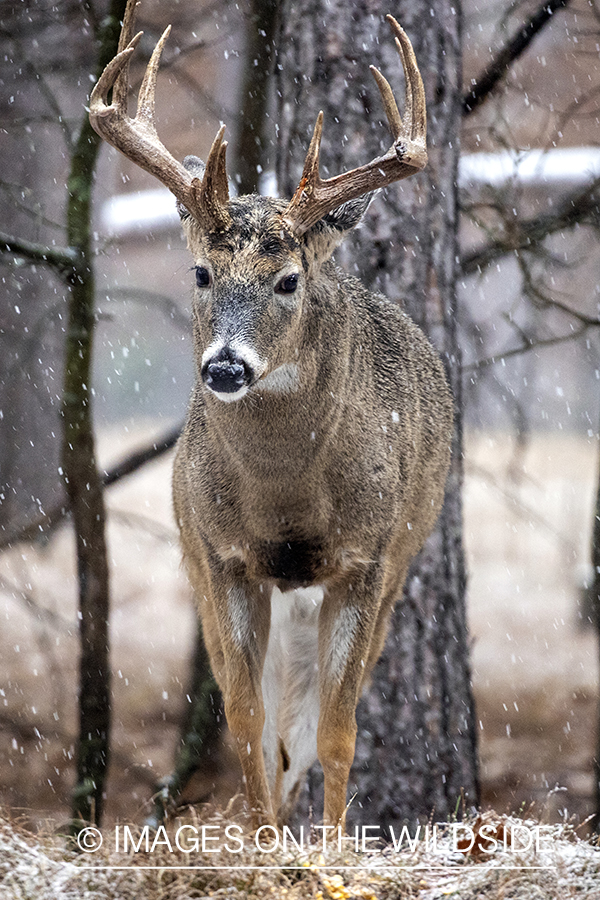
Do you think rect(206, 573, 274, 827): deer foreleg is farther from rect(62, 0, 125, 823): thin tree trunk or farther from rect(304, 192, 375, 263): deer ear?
rect(62, 0, 125, 823): thin tree trunk

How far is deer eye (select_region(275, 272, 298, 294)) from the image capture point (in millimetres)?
3834

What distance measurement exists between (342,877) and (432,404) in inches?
96.3

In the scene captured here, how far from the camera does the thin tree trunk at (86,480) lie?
21.6ft

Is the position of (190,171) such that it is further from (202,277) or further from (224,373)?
(224,373)

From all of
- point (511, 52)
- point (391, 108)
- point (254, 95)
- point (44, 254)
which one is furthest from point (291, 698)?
point (254, 95)

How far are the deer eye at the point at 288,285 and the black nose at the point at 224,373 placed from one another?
1.54ft

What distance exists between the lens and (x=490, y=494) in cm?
1878

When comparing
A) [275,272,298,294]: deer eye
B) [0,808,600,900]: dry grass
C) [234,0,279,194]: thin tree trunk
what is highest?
[234,0,279,194]: thin tree trunk

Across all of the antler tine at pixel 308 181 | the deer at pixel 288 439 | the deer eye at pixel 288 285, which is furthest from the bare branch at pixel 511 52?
the deer eye at pixel 288 285

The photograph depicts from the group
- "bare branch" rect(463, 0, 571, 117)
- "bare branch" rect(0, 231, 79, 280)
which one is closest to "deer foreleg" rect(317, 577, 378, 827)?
"bare branch" rect(0, 231, 79, 280)

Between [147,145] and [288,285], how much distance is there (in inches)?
30.7

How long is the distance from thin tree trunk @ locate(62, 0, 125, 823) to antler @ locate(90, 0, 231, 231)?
101 inches

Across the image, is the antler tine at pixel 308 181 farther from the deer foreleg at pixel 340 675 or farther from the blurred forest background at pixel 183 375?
the blurred forest background at pixel 183 375

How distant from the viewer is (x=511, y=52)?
23.1 ft
